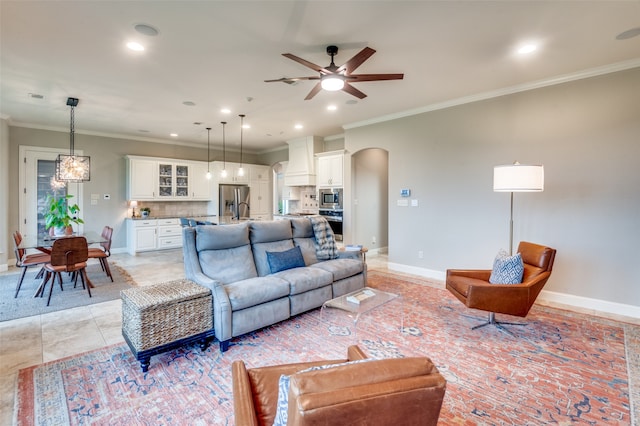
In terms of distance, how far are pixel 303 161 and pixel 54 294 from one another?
5200mm

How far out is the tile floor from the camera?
2.29 metres

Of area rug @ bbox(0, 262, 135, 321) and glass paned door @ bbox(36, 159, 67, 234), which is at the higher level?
glass paned door @ bbox(36, 159, 67, 234)

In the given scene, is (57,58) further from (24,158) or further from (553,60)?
(553,60)

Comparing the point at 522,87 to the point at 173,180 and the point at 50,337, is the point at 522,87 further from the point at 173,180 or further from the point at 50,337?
the point at 173,180

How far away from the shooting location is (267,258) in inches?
141

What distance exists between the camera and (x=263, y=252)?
12.0 feet

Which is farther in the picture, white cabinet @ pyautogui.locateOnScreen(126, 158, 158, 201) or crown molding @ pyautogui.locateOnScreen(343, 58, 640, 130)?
white cabinet @ pyautogui.locateOnScreen(126, 158, 158, 201)

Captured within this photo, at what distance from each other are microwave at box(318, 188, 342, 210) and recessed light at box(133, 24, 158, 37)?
4388mm

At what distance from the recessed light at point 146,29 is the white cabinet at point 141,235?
5362mm

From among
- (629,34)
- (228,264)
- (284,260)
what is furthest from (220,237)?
(629,34)

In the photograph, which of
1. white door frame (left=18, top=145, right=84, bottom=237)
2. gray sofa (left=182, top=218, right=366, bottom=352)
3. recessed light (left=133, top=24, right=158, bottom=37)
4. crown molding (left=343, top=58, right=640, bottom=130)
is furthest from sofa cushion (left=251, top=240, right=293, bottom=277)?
white door frame (left=18, top=145, right=84, bottom=237)

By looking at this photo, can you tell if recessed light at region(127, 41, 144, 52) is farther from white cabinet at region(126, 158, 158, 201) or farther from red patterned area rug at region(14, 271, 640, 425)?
white cabinet at region(126, 158, 158, 201)

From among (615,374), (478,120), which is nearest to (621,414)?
(615,374)

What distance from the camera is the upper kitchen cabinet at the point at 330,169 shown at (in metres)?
6.41
